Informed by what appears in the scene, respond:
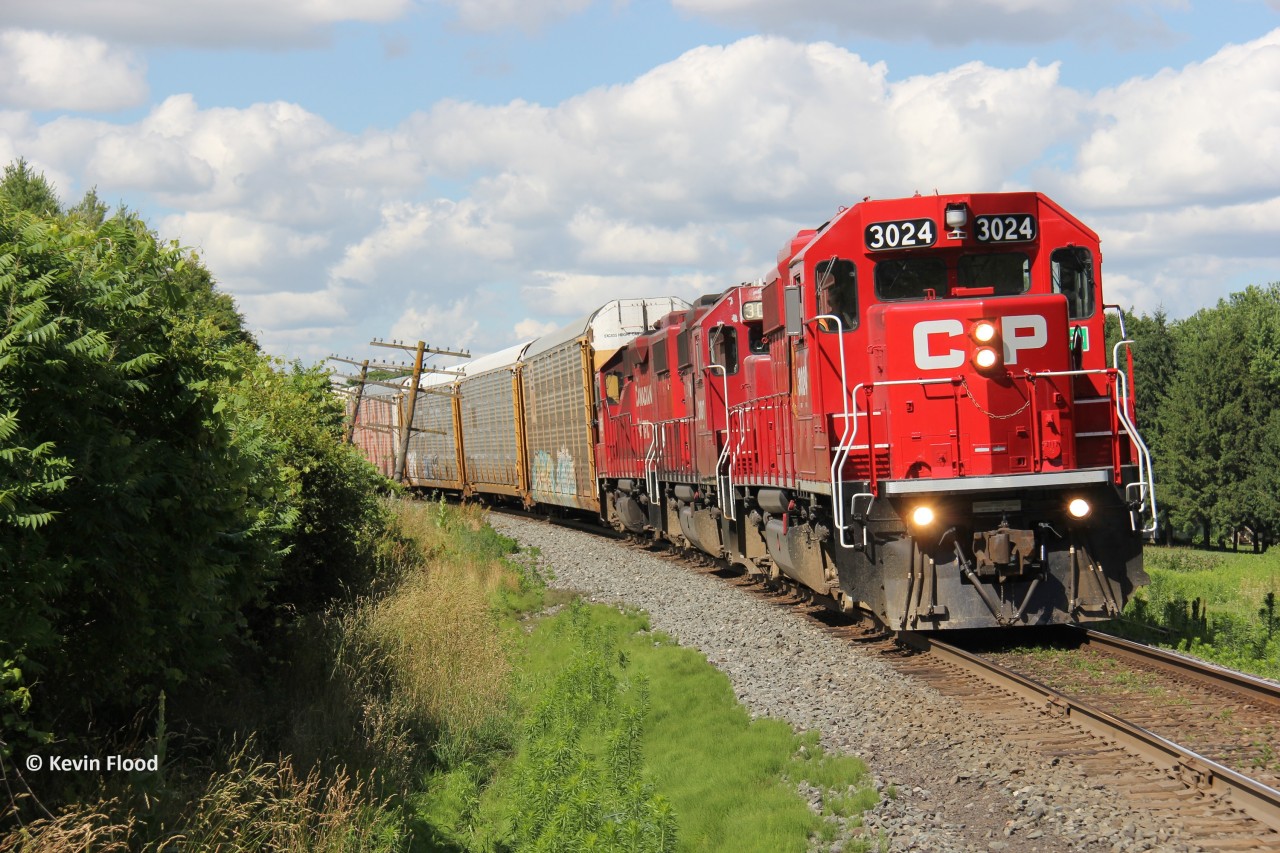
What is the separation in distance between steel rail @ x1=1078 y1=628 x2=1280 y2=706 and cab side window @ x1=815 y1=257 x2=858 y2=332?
350cm

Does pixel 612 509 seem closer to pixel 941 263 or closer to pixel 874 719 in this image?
pixel 941 263

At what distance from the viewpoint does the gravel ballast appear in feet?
20.2

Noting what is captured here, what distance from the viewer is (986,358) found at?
10.0m

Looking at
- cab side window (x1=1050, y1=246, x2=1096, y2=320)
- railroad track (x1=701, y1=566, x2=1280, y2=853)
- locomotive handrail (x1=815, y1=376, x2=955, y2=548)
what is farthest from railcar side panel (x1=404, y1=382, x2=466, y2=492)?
railroad track (x1=701, y1=566, x2=1280, y2=853)

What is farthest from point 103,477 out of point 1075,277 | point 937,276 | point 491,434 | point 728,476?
point 491,434

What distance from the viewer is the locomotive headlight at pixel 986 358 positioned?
32.9 ft

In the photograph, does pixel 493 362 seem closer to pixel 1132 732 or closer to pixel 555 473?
pixel 555 473

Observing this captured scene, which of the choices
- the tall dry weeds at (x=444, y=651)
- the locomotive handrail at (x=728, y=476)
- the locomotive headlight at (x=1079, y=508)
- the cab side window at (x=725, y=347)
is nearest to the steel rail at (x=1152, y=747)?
the locomotive headlight at (x=1079, y=508)

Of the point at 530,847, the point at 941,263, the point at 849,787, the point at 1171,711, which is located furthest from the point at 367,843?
the point at 941,263

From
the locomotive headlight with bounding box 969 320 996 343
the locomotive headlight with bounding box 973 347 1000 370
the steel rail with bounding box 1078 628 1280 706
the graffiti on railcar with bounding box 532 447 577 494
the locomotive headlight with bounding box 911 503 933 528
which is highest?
the locomotive headlight with bounding box 969 320 996 343

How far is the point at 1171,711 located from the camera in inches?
323

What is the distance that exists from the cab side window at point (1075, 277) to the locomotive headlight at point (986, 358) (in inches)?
48.4

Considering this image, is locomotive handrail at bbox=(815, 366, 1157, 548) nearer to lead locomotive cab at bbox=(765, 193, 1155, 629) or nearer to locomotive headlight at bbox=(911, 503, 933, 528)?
lead locomotive cab at bbox=(765, 193, 1155, 629)

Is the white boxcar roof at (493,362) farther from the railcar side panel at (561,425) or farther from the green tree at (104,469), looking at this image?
the green tree at (104,469)
